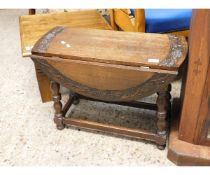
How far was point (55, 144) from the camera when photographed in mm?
1557

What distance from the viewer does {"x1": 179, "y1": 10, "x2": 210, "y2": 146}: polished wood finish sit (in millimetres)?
1058

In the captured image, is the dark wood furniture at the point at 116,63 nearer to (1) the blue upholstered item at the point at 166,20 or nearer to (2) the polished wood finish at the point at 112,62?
(2) the polished wood finish at the point at 112,62

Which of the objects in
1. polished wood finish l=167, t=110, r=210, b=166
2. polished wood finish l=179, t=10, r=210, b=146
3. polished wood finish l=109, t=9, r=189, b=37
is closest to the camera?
polished wood finish l=179, t=10, r=210, b=146

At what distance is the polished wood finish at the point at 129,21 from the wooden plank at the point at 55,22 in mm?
156

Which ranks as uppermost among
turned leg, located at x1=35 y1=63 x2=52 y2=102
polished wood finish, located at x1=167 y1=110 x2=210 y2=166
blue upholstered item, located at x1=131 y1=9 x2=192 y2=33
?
blue upholstered item, located at x1=131 y1=9 x2=192 y2=33

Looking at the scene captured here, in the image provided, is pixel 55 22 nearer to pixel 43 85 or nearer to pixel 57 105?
pixel 43 85

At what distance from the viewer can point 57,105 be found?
1.59 m

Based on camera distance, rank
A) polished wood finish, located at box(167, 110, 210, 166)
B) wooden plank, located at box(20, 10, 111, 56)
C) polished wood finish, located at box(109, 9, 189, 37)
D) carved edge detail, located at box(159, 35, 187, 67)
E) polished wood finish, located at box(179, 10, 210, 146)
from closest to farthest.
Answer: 1. polished wood finish, located at box(179, 10, 210, 146)
2. carved edge detail, located at box(159, 35, 187, 67)
3. polished wood finish, located at box(167, 110, 210, 166)
4. polished wood finish, located at box(109, 9, 189, 37)
5. wooden plank, located at box(20, 10, 111, 56)

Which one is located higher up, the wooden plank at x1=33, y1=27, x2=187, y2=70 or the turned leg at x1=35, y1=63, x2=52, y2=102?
the wooden plank at x1=33, y1=27, x2=187, y2=70

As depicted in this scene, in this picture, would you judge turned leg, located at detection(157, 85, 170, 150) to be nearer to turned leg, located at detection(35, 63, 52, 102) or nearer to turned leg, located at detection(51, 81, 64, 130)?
turned leg, located at detection(51, 81, 64, 130)

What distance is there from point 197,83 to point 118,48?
40 cm

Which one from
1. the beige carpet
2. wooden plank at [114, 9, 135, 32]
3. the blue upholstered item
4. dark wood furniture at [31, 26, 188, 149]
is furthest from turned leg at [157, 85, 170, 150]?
wooden plank at [114, 9, 135, 32]

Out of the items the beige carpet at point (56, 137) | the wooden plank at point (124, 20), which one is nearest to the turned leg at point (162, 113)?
the beige carpet at point (56, 137)
